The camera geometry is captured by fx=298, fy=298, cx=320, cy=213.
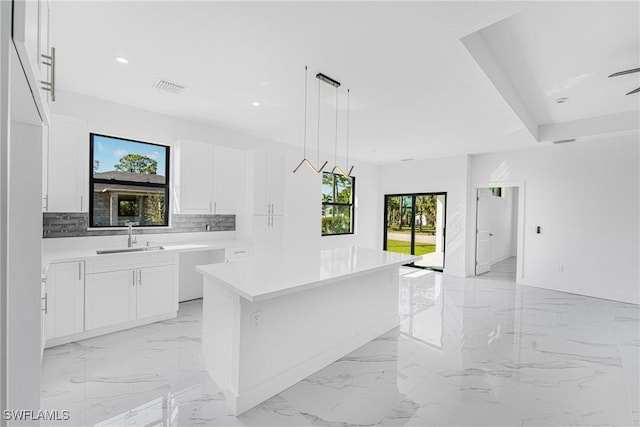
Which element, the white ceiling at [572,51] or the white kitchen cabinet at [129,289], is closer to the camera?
the white ceiling at [572,51]

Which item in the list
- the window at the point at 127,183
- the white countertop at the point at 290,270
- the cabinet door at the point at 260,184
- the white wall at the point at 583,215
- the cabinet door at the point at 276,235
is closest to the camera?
the white countertop at the point at 290,270

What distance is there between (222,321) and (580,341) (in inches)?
147

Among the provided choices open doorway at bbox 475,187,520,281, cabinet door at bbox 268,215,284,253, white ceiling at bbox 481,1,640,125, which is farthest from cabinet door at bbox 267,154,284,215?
open doorway at bbox 475,187,520,281

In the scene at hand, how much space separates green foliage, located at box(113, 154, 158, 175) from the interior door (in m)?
6.21

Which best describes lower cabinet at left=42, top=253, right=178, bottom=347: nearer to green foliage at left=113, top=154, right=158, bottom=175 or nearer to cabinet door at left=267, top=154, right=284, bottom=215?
green foliage at left=113, top=154, right=158, bottom=175

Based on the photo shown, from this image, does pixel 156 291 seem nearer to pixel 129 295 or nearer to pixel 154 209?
pixel 129 295

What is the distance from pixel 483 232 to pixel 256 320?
635cm

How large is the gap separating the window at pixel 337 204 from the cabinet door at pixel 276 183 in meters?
1.87

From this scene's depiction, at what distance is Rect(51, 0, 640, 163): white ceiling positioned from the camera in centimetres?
198

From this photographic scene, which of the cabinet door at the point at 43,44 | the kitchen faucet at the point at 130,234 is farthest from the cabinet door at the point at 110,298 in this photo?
the cabinet door at the point at 43,44

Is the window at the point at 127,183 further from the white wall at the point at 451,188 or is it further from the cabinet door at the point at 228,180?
the white wall at the point at 451,188

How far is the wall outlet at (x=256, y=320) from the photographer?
2.09 meters

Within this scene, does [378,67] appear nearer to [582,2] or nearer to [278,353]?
[582,2]

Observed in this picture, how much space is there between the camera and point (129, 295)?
3.33 m
